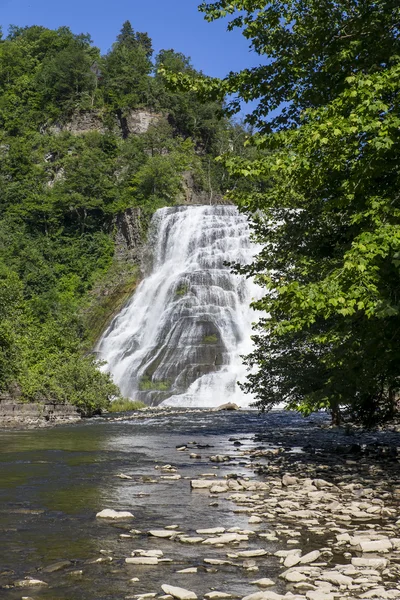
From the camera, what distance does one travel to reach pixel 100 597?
268 inches

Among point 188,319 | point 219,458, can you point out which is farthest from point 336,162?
point 188,319

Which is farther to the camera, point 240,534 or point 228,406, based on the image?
point 228,406

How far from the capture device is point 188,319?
5622 cm

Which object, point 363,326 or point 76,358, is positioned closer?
point 363,326

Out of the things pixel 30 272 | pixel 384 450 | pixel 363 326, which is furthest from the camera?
pixel 30 272

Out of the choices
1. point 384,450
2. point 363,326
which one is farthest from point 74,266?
point 363,326

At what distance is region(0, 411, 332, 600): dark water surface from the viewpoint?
736cm

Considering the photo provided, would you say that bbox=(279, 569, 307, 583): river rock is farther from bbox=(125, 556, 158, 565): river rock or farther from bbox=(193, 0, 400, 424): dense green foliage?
bbox=(193, 0, 400, 424): dense green foliage

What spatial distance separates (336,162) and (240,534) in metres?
5.89

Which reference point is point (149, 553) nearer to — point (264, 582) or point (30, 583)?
point (30, 583)

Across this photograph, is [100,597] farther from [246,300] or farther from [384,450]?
[246,300]

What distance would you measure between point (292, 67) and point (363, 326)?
18.1 feet

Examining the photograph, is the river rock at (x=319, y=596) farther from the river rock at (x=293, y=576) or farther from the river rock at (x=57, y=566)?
Result: the river rock at (x=57, y=566)

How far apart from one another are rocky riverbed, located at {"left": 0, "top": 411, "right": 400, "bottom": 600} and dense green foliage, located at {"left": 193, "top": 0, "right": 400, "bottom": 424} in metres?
1.95
